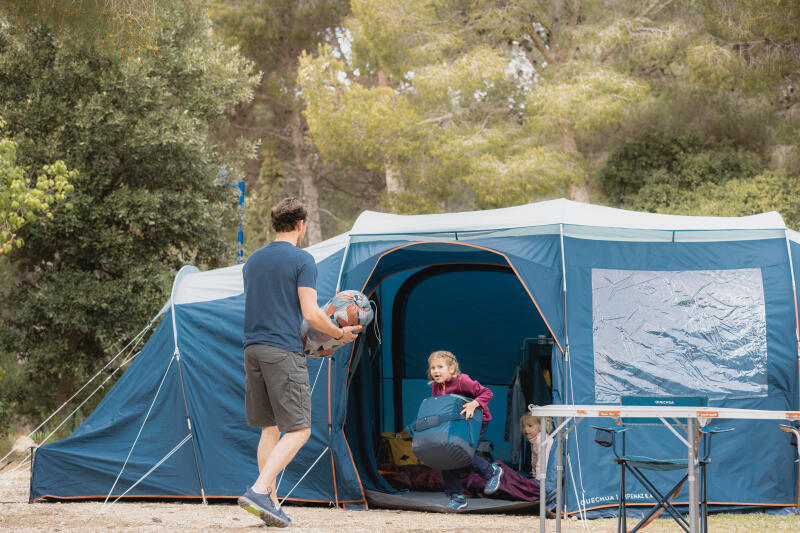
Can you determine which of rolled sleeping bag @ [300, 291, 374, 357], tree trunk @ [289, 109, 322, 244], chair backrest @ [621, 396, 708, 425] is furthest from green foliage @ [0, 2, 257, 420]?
tree trunk @ [289, 109, 322, 244]

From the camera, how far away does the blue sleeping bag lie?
505 cm

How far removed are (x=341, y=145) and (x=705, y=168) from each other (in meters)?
5.23

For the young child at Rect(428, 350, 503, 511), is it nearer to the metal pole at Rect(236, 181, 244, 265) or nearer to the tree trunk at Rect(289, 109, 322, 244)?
the metal pole at Rect(236, 181, 244, 265)

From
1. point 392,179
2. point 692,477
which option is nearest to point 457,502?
point 692,477

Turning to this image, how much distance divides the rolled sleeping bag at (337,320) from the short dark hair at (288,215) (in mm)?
460

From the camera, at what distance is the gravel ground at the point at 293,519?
14.8ft

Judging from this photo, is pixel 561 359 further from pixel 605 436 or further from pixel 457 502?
pixel 457 502

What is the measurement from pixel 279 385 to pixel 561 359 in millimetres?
1775

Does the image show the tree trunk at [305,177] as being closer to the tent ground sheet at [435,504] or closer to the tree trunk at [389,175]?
the tree trunk at [389,175]

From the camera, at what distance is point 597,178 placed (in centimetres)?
1334

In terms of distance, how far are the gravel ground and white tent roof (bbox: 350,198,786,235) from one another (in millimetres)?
1645

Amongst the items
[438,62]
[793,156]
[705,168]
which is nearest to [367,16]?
[438,62]

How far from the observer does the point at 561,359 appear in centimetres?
503

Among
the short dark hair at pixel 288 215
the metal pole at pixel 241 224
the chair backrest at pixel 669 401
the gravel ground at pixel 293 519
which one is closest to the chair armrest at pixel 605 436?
the chair backrest at pixel 669 401
